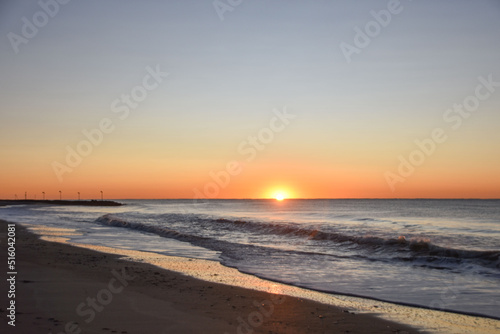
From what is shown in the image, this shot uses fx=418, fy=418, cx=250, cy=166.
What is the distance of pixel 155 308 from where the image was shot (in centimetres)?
786

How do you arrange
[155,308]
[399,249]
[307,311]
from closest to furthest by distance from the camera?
[155,308] < [307,311] < [399,249]

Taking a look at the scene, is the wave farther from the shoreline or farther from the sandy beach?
the sandy beach

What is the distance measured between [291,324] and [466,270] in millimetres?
9364

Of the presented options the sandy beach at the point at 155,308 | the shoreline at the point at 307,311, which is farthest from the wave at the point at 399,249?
the sandy beach at the point at 155,308

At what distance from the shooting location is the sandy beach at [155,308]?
6645 mm

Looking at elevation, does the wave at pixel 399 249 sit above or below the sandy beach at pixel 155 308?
below

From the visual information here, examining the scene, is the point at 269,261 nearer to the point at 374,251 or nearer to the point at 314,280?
the point at 314,280

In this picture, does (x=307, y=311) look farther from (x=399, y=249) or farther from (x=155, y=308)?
(x=399, y=249)

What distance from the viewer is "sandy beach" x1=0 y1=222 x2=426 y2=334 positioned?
262 inches

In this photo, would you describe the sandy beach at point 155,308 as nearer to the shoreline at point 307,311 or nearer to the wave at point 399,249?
the shoreline at point 307,311

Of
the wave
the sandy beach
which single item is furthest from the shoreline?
the wave

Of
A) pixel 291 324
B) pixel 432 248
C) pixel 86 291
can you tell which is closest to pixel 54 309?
pixel 86 291

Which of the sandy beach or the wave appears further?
the wave

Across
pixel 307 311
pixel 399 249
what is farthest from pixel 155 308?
pixel 399 249
